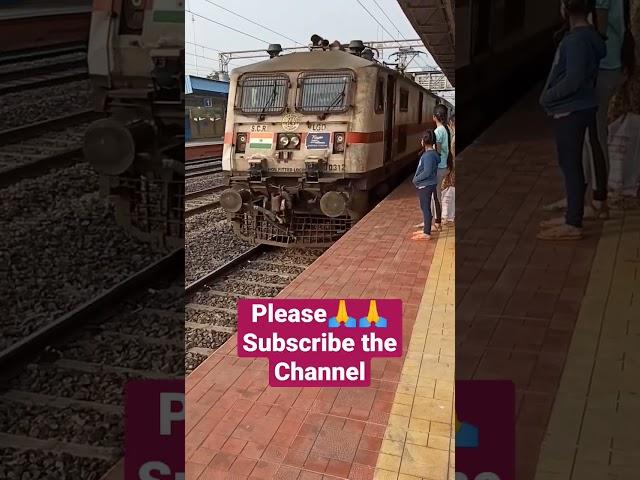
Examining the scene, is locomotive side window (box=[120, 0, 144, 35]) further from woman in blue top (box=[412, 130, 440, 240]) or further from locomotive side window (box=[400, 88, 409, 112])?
locomotive side window (box=[400, 88, 409, 112])

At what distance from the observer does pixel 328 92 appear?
13.1ft

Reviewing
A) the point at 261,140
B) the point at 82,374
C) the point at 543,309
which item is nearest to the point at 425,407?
the point at 543,309

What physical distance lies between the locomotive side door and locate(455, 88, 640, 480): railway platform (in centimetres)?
350

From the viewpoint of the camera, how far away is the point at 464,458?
0.93 metres

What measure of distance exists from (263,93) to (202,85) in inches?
101

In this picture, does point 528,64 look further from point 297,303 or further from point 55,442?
point 55,442

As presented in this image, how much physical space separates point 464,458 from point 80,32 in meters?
1.06

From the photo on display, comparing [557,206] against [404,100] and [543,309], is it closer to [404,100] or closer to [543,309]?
[543,309]

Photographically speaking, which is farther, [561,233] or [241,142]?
[241,142]

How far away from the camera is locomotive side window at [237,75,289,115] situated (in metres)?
3.63

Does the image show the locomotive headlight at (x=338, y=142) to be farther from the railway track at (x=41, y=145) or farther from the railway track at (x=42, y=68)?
the railway track at (x=42, y=68)

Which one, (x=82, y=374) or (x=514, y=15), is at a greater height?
(x=514, y=15)

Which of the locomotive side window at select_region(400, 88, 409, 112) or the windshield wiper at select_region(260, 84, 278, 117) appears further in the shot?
the locomotive side window at select_region(400, 88, 409, 112)

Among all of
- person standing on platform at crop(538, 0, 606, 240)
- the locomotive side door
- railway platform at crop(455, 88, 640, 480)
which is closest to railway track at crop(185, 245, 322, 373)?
the locomotive side door
